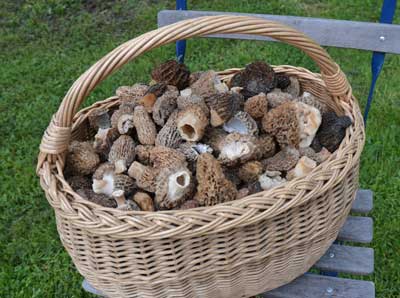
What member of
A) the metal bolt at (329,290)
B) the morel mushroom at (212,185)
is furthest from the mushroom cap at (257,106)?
the metal bolt at (329,290)

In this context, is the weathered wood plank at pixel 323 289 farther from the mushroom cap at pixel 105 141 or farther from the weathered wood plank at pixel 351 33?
the weathered wood plank at pixel 351 33

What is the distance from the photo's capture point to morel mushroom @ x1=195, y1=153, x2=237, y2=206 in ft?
3.96

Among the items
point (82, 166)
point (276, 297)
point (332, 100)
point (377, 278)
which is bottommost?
point (377, 278)

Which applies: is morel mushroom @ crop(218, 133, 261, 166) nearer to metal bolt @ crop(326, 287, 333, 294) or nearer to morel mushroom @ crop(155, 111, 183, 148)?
morel mushroom @ crop(155, 111, 183, 148)

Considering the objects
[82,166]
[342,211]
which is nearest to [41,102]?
[82,166]

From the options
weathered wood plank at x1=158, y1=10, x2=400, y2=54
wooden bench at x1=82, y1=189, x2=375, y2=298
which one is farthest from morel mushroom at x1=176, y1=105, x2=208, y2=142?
weathered wood plank at x1=158, y1=10, x2=400, y2=54

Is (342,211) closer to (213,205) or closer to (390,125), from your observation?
(213,205)

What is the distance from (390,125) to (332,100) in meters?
1.00

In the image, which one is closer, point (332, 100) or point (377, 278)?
point (332, 100)

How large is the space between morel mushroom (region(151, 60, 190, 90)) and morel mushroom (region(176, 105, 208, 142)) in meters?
0.20

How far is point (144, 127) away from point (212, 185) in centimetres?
29

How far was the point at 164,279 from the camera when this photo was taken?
1171mm

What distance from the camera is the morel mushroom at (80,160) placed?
1368mm

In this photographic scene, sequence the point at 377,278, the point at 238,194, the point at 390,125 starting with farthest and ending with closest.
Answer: the point at 390,125 < the point at 377,278 < the point at 238,194
